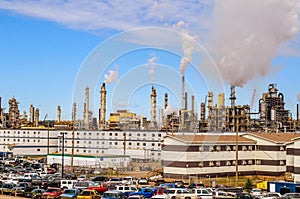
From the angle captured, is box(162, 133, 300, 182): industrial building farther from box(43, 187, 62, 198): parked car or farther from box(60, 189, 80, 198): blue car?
box(60, 189, 80, 198): blue car

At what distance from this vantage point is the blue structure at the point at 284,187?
2730cm

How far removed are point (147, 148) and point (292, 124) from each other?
22936 mm

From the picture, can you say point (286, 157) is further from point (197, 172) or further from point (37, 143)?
point (37, 143)

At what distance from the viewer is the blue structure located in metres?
27.3

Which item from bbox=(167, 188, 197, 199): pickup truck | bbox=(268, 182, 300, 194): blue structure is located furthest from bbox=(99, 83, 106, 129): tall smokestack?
bbox=(167, 188, 197, 199): pickup truck

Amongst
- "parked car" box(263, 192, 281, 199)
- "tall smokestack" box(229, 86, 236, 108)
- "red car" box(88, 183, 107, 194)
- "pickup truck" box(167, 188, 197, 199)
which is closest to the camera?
"pickup truck" box(167, 188, 197, 199)

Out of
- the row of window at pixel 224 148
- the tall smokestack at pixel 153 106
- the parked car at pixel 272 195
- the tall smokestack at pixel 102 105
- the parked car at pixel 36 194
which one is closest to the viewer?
the parked car at pixel 36 194

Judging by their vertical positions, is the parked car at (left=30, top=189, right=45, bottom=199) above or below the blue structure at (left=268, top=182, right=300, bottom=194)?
below

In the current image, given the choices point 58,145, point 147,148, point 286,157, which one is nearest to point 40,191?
point 286,157

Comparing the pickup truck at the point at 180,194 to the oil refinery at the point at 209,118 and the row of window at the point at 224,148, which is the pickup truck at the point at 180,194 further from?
the oil refinery at the point at 209,118

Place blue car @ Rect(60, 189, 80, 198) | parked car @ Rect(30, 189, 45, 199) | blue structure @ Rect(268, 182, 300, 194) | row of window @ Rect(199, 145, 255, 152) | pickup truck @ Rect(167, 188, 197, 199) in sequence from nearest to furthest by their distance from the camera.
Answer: pickup truck @ Rect(167, 188, 197, 199), blue car @ Rect(60, 189, 80, 198), parked car @ Rect(30, 189, 45, 199), blue structure @ Rect(268, 182, 300, 194), row of window @ Rect(199, 145, 255, 152)

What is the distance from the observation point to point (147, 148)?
199 feet

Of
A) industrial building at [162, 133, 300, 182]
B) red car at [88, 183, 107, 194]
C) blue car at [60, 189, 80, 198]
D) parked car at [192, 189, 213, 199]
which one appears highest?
industrial building at [162, 133, 300, 182]

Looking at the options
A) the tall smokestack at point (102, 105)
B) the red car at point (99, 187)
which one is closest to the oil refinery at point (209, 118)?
the tall smokestack at point (102, 105)
